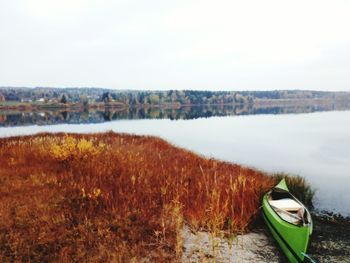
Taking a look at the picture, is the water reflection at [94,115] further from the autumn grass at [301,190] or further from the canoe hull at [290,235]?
the canoe hull at [290,235]

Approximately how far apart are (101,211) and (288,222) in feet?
14.0

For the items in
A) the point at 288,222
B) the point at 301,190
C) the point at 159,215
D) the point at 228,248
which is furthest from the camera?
the point at 301,190

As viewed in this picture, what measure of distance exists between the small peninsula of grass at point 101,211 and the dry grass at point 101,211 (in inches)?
0.7

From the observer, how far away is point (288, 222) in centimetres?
746

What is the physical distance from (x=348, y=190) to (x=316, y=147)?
16.5 meters

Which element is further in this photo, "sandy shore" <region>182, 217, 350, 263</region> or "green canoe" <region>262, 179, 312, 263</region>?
"sandy shore" <region>182, 217, 350, 263</region>

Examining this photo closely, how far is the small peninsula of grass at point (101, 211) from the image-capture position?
6520 mm

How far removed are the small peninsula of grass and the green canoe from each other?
51cm

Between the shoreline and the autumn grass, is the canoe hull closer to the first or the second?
the shoreline

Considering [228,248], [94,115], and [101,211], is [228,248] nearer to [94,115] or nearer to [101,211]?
[101,211]

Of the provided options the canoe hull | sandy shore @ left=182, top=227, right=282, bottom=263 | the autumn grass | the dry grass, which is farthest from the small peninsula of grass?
the autumn grass

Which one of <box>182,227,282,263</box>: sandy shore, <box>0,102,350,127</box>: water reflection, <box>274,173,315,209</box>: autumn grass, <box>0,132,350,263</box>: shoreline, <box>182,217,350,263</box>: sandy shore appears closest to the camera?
<box>182,227,282,263</box>: sandy shore

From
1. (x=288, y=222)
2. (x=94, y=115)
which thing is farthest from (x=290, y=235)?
(x=94, y=115)

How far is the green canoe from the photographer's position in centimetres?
679
